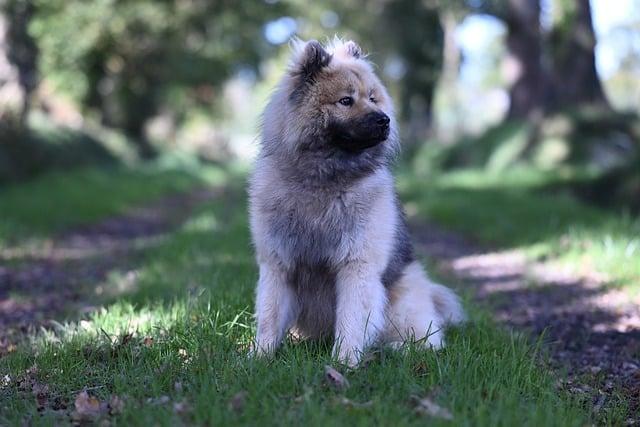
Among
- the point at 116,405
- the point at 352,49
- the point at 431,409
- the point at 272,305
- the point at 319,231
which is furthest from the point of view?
the point at 352,49

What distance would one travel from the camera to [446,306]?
4.99 m

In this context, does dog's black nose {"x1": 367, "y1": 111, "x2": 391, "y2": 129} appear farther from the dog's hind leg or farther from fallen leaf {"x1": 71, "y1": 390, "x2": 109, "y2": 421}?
fallen leaf {"x1": 71, "y1": 390, "x2": 109, "y2": 421}

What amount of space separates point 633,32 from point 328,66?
57.0 meters

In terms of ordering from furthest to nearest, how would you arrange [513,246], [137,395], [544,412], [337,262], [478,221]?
[478,221] → [513,246] → [337,262] → [137,395] → [544,412]

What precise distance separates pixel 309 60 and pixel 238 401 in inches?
86.3

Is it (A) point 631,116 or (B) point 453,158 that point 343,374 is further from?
(B) point 453,158

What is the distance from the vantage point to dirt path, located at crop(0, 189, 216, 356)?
612 centimetres

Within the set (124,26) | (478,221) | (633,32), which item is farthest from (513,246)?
(633,32)

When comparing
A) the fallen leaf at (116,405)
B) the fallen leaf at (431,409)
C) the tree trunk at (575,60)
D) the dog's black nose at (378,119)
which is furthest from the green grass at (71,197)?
the tree trunk at (575,60)

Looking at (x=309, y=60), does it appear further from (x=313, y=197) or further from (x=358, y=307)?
(x=358, y=307)

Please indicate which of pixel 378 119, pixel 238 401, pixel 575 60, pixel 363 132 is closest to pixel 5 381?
pixel 238 401

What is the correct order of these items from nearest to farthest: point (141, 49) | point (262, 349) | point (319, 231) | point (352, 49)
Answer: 1. point (262, 349)
2. point (319, 231)
3. point (352, 49)
4. point (141, 49)

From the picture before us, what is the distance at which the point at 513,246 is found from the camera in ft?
33.2

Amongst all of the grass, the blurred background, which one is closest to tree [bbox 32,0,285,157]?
the blurred background
